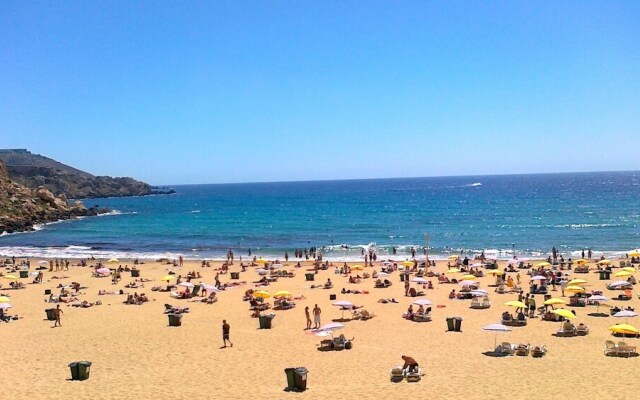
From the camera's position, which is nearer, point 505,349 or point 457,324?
point 505,349

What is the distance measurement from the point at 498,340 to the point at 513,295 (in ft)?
29.5

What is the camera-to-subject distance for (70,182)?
151875 mm

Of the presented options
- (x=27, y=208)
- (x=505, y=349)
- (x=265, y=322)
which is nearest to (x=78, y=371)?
(x=265, y=322)

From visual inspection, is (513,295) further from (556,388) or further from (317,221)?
(317,221)

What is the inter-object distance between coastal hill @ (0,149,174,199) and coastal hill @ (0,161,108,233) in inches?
1853

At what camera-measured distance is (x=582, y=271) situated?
3209cm

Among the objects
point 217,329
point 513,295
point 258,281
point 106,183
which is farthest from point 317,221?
point 106,183

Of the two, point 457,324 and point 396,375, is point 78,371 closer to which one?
point 396,375

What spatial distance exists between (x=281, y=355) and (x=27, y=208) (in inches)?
2960

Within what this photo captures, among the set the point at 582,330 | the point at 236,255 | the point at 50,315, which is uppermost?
the point at 50,315

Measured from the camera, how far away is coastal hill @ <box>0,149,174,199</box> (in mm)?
136250

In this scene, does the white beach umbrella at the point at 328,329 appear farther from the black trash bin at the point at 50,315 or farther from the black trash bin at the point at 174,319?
the black trash bin at the point at 50,315

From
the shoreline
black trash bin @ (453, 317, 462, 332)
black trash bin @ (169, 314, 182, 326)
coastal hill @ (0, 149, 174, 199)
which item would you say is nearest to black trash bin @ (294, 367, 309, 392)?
black trash bin @ (453, 317, 462, 332)

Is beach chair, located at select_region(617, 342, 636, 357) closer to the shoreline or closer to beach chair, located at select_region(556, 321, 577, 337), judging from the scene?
beach chair, located at select_region(556, 321, 577, 337)
